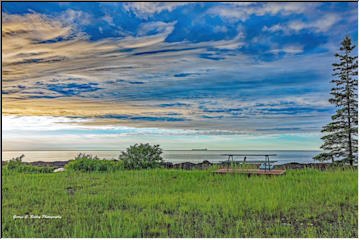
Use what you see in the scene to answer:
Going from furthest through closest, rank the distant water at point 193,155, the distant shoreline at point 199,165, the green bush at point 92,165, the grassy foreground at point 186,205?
the green bush at point 92,165, the distant shoreline at point 199,165, the distant water at point 193,155, the grassy foreground at point 186,205

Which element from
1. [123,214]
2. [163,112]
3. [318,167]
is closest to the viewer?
[123,214]

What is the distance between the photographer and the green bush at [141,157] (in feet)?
19.5

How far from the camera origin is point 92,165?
20.4 feet

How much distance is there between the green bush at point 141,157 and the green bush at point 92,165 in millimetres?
155

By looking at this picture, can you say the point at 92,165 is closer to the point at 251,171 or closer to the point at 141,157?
the point at 141,157

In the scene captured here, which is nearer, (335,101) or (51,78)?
(51,78)

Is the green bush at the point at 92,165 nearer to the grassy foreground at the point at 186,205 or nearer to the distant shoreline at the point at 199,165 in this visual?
the distant shoreline at the point at 199,165

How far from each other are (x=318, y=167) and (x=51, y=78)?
444 centimetres

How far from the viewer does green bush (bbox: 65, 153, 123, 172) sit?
616 centimetres

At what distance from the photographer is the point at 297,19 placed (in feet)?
14.7

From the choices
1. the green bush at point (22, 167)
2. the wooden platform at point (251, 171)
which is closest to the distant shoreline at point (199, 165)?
the green bush at point (22, 167)

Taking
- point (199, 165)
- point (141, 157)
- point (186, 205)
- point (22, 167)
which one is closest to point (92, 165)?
point (141, 157)

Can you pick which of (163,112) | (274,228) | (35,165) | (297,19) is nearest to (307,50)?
(297,19)

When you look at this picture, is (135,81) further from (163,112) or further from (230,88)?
(230,88)
